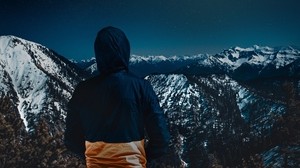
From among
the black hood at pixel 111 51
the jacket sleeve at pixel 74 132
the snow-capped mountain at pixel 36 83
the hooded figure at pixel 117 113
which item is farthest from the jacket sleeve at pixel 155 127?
the snow-capped mountain at pixel 36 83

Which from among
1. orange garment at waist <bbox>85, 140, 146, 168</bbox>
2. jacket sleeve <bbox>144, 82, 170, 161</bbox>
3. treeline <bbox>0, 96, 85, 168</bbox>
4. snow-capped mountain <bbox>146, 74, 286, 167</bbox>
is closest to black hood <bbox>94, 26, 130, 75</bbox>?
jacket sleeve <bbox>144, 82, 170, 161</bbox>

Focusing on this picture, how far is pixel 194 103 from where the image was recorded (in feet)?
327

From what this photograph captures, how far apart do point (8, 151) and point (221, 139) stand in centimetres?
3561

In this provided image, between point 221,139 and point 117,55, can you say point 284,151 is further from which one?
point 221,139

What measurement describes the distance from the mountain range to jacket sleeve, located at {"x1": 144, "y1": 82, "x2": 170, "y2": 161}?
541 centimetres

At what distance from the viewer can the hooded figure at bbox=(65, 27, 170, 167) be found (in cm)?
237

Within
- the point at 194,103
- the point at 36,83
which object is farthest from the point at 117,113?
the point at 194,103

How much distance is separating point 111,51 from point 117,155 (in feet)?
2.17

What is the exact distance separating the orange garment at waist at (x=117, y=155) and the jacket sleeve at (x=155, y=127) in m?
0.08

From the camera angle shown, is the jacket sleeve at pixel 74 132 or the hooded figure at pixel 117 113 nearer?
the hooded figure at pixel 117 113

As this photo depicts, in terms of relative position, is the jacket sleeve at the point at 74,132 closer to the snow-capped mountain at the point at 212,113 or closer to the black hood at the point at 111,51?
the black hood at the point at 111,51

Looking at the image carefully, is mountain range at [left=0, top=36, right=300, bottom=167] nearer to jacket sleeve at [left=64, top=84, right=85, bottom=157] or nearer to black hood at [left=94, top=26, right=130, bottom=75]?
jacket sleeve at [left=64, top=84, right=85, bottom=157]

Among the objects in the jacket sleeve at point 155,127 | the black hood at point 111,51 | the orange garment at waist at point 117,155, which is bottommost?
the orange garment at waist at point 117,155

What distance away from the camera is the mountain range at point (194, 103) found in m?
22.6
